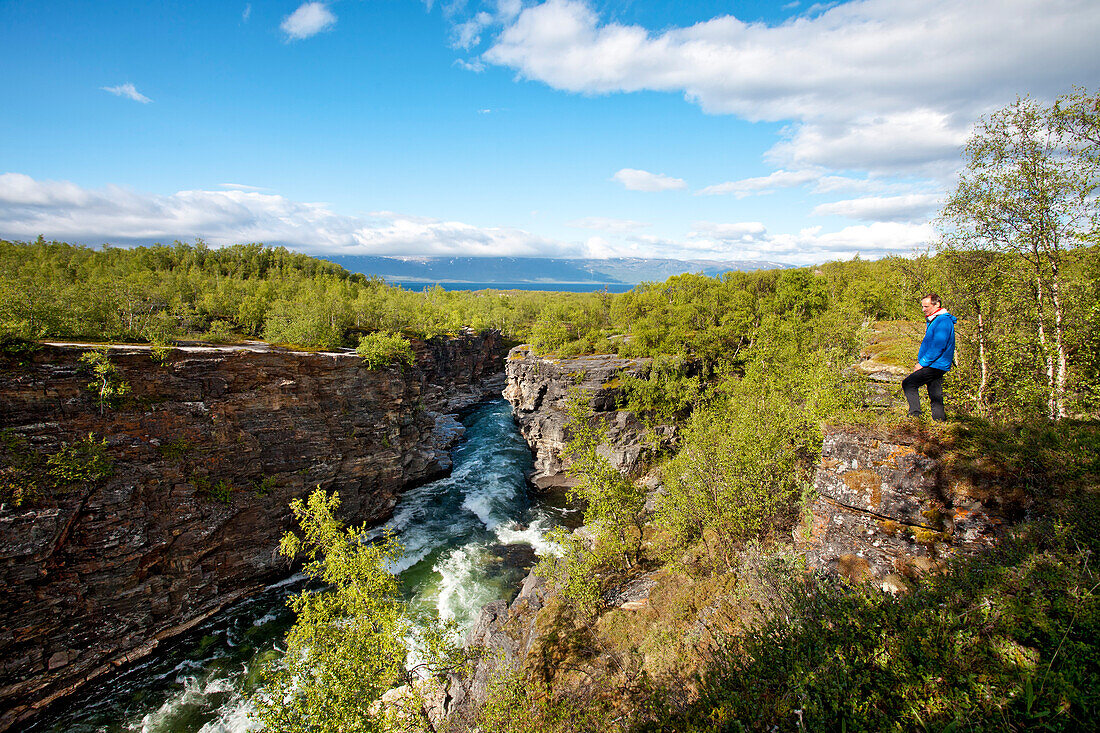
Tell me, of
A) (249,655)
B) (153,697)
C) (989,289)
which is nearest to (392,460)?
(249,655)

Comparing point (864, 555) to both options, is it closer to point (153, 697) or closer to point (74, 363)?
point (153, 697)

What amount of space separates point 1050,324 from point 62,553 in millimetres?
39969

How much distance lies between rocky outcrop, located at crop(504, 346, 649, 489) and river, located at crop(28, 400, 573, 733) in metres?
3.08

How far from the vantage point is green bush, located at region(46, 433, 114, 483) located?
18.9 meters

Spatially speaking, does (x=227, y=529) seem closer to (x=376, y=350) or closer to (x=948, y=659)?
(x=376, y=350)

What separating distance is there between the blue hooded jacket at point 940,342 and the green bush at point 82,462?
33906 millimetres

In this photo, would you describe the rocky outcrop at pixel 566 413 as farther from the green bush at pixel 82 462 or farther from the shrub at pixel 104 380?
the shrub at pixel 104 380

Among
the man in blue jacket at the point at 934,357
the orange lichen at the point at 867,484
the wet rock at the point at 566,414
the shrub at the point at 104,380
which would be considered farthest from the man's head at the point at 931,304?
the shrub at the point at 104,380

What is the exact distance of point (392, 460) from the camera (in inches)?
1304

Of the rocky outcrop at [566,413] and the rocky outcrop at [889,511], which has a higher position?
the rocky outcrop at [889,511]

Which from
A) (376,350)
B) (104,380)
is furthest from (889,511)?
(104,380)

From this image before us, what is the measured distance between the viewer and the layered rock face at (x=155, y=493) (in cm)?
1808

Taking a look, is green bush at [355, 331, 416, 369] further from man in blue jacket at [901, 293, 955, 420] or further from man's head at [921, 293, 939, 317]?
man's head at [921, 293, 939, 317]

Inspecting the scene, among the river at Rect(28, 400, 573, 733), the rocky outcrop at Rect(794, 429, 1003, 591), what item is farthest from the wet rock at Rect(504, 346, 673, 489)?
the rocky outcrop at Rect(794, 429, 1003, 591)
